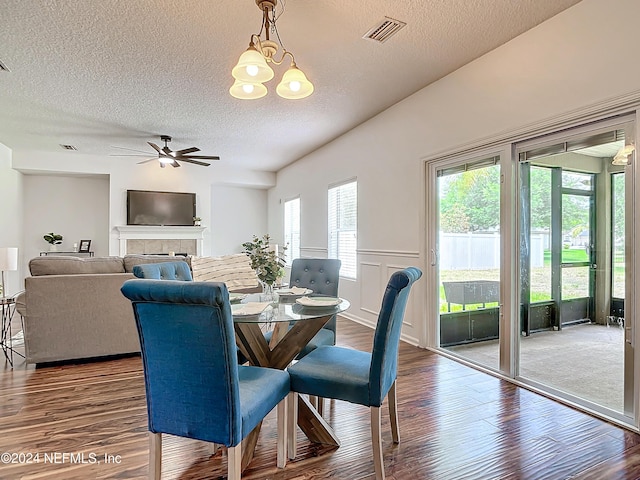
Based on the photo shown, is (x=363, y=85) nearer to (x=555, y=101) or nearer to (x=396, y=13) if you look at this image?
(x=396, y=13)

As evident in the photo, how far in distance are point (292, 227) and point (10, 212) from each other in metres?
5.02

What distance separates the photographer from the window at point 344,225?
5359mm

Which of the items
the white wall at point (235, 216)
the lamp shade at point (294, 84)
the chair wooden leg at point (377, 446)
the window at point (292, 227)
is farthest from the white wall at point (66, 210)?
the chair wooden leg at point (377, 446)

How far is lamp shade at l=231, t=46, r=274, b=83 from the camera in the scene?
198 cm

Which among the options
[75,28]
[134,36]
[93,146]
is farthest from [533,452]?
[93,146]

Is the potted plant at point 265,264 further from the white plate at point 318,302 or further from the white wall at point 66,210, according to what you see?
the white wall at point 66,210

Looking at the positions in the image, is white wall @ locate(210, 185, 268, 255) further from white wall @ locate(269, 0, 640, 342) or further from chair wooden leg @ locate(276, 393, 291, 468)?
chair wooden leg @ locate(276, 393, 291, 468)

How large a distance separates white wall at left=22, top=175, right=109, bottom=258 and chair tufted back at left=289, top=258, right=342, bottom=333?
6.12 meters

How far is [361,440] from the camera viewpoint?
209cm

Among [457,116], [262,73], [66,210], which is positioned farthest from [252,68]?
[66,210]

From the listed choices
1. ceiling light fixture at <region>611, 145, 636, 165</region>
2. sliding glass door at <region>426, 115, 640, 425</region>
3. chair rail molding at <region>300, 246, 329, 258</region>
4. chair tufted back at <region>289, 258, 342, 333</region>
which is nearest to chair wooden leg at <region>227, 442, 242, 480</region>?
chair tufted back at <region>289, 258, 342, 333</region>

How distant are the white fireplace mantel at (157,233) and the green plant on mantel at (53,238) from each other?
120 cm

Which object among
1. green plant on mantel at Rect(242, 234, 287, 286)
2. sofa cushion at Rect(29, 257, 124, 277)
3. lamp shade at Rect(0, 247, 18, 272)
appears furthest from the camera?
lamp shade at Rect(0, 247, 18, 272)

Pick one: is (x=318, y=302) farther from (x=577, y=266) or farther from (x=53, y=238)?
(x=53, y=238)
